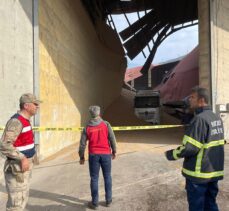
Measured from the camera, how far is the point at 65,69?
513 inches

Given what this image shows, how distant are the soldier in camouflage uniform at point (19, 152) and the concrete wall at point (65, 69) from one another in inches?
231

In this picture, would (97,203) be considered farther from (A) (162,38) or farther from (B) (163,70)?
(B) (163,70)

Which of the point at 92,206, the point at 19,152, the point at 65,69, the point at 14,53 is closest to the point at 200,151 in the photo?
the point at 19,152

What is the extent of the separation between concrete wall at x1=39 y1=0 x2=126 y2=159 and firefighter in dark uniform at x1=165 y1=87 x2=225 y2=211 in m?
6.90

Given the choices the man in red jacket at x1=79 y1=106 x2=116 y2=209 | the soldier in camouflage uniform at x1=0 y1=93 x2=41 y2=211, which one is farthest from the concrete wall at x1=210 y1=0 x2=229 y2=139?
the soldier in camouflage uniform at x1=0 y1=93 x2=41 y2=211

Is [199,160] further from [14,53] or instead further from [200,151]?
[14,53]

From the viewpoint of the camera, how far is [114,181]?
7.53 metres

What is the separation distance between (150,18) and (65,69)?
86.7 feet

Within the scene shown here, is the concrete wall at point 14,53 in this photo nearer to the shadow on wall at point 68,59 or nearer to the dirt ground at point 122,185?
the shadow on wall at point 68,59

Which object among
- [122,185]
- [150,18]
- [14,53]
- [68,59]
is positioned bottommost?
[122,185]

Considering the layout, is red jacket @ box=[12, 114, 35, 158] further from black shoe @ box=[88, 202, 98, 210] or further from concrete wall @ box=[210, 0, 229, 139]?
concrete wall @ box=[210, 0, 229, 139]

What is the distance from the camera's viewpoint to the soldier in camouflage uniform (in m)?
3.89

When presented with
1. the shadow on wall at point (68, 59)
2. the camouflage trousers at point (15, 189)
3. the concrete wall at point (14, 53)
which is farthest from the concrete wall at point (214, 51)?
the camouflage trousers at point (15, 189)

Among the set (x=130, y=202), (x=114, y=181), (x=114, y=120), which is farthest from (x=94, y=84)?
(x=130, y=202)
